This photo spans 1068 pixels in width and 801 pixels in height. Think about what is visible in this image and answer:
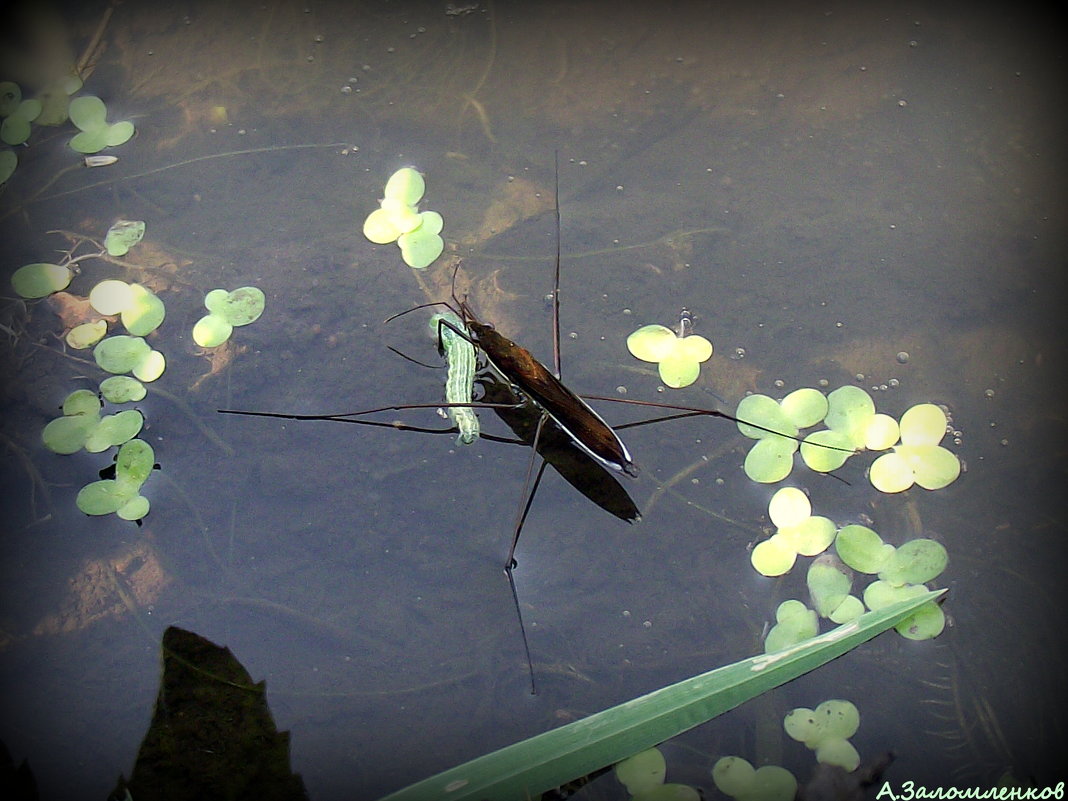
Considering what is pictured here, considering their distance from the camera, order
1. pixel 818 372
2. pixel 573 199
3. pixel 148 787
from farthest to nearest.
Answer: pixel 573 199 → pixel 818 372 → pixel 148 787

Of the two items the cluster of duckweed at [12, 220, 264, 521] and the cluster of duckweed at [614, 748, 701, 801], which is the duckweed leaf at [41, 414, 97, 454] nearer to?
the cluster of duckweed at [12, 220, 264, 521]

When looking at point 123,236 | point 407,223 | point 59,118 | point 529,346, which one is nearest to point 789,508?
point 529,346

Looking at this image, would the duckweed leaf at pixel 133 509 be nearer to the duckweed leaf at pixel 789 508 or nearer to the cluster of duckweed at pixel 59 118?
the cluster of duckweed at pixel 59 118

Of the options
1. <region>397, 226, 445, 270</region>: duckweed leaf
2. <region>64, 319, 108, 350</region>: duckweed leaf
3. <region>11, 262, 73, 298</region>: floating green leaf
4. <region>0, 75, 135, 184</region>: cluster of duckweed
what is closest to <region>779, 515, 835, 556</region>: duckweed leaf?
<region>397, 226, 445, 270</region>: duckweed leaf

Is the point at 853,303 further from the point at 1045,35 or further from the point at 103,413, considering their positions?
the point at 103,413

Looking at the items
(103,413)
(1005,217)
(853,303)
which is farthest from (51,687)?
(1005,217)
